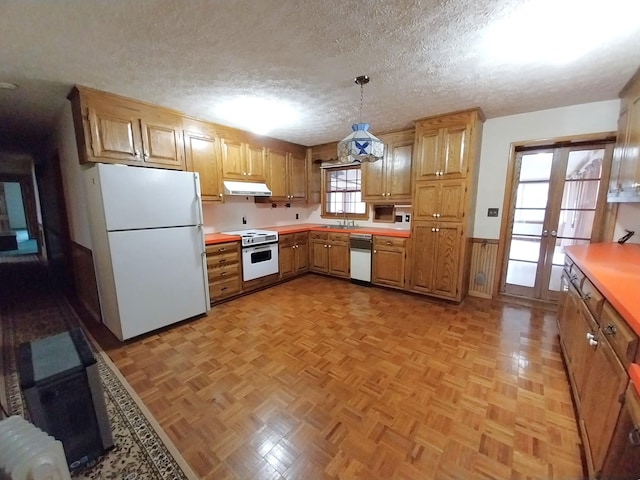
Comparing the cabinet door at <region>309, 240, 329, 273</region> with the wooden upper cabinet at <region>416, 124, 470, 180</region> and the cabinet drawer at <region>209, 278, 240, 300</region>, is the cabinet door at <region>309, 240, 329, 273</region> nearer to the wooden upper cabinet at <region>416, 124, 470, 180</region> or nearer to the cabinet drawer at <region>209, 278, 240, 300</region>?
the cabinet drawer at <region>209, 278, 240, 300</region>

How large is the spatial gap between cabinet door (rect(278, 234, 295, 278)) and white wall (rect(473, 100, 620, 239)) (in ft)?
8.77

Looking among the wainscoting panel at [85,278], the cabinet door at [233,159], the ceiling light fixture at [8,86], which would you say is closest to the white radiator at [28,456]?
the wainscoting panel at [85,278]

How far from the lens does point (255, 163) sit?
153 inches

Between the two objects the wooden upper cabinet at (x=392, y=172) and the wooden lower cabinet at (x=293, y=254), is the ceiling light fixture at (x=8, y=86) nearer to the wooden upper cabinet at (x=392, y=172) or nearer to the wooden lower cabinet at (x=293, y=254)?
the wooden lower cabinet at (x=293, y=254)

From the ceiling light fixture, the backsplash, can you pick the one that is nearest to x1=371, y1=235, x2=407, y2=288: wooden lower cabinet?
the backsplash

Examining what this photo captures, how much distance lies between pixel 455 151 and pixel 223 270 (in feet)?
10.5

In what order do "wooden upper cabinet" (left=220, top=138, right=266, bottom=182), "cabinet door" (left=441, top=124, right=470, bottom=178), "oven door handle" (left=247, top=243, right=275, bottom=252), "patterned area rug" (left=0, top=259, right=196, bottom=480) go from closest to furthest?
"patterned area rug" (left=0, top=259, right=196, bottom=480)
"cabinet door" (left=441, top=124, right=470, bottom=178)
"wooden upper cabinet" (left=220, top=138, right=266, bottom=182)
"oven door handle" (left=247, top=243, right=275, bottom=252)

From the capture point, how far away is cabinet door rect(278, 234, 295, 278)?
161 inches

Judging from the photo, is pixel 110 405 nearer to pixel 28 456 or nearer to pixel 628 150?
pixel 28 456

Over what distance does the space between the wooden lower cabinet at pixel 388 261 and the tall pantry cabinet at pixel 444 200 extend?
172mm

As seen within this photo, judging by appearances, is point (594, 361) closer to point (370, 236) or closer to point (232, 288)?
point (370, 236)

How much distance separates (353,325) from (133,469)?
2.00m

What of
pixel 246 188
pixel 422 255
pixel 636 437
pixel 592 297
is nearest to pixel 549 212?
pixel 422 255

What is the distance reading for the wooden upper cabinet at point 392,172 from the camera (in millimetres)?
3660
